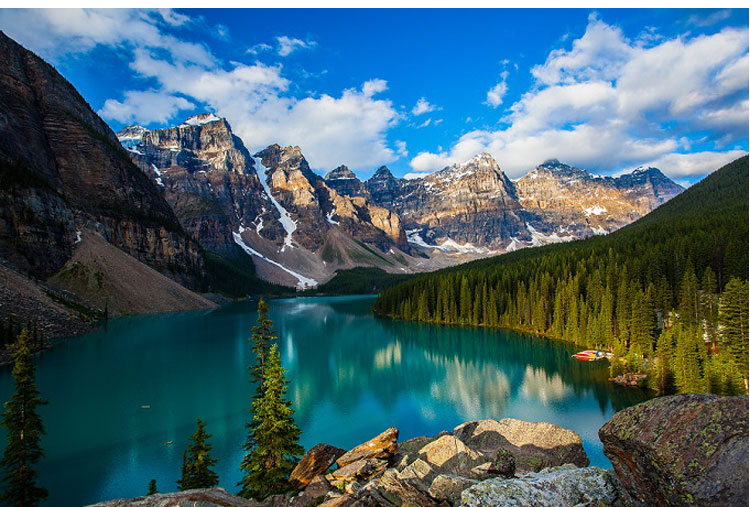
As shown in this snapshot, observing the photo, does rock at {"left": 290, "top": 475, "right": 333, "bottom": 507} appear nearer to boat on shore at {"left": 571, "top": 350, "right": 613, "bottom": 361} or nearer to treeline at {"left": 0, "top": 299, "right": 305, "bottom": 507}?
treeline at {"left": 0, "top": 299, "right": 305, "bottom": 507}

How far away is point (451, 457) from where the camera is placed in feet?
44.8

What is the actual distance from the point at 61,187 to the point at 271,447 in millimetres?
132365

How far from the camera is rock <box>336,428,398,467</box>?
14.7 m

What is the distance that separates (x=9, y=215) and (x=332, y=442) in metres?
92.5

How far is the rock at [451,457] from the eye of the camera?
13.1m

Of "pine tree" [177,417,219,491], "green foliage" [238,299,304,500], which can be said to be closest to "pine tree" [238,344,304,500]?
"green foliage" [238,299,304,500]

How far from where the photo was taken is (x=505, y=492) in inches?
296

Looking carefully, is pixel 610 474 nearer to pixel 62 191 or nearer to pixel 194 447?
pixel 194 447

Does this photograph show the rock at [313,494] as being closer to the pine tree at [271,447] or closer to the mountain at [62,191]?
the pine tree at [271,447]

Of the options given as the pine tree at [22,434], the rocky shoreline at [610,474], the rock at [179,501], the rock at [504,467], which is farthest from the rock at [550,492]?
the pine tree at [22,434]

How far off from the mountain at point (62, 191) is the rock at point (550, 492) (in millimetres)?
75583

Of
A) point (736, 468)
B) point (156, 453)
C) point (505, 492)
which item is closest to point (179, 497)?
point (505, 492)

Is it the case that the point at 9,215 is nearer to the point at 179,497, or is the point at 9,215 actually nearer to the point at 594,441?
the point at 179,497

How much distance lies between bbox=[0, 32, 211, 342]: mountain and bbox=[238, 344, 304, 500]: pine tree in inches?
2565
